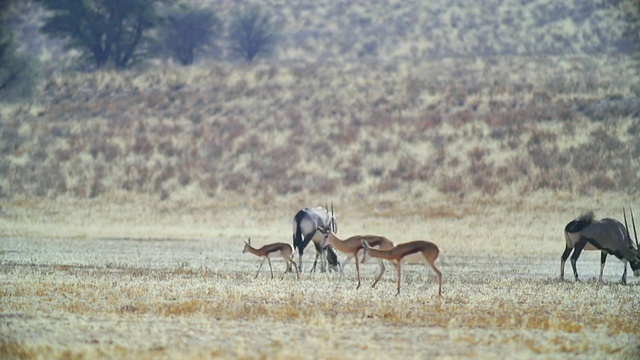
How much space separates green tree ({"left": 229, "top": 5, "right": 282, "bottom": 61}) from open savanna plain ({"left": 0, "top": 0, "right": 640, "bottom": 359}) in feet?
5.18

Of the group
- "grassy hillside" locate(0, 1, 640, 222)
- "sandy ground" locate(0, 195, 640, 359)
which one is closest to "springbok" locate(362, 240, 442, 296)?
"sandy ground" locate(0, 195, 640, 359)

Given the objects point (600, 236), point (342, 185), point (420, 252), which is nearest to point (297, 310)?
point (420, 252)

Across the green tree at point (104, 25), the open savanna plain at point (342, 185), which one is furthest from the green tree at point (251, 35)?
the green tree at point (104, 25)

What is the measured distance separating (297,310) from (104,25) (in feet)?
192

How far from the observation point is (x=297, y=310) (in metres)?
15.7

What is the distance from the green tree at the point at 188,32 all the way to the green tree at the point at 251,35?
14.1 feet

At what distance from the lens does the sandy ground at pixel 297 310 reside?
12.5m

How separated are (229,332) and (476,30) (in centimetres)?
7436

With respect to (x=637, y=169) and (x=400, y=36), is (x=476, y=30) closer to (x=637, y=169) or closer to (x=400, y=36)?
(x=400, y=36)

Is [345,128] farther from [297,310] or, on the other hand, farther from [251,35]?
[297,310]

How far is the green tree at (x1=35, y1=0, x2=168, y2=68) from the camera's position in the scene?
230 feet

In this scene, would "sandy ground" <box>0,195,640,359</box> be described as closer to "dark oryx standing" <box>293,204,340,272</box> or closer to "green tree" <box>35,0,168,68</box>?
"dark oryx standing" <box>293,204,340,272</box>

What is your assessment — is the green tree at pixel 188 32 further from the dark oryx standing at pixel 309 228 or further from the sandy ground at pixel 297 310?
the dark oryx standing at pixel 309 228

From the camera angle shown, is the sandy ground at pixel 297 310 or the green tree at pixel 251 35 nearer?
the sandy ground at pixel 297 310
